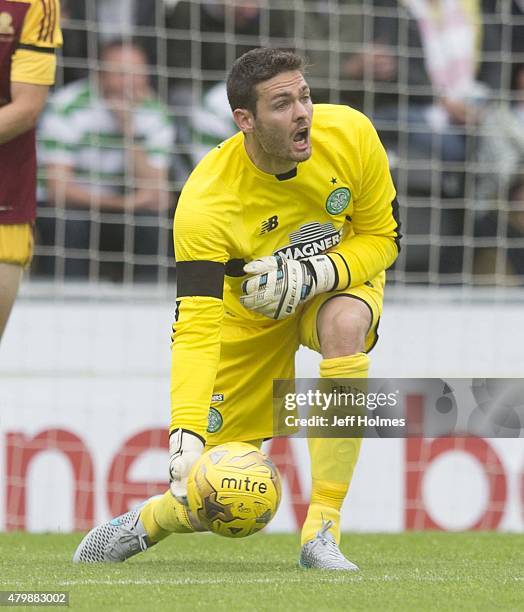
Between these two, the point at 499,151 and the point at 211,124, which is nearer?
the point at 211,124

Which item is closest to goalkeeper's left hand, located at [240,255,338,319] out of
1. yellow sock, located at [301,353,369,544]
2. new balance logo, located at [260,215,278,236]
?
new balance logo, located at [260,215,278,236]

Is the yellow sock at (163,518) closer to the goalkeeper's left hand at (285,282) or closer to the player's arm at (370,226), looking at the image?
the goalkeeper's left hand at (285,282)

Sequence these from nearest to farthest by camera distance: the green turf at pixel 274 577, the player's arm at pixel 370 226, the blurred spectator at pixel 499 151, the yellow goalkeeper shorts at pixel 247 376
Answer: the green turf at pixel 274 577
the player's arm at pixel 370 226
the yellow goalkeeper shorts at pixel 247 376
the blurred spectator at pixel 499 151

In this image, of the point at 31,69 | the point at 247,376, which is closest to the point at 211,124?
the point at 31,69

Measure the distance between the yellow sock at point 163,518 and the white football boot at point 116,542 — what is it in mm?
31

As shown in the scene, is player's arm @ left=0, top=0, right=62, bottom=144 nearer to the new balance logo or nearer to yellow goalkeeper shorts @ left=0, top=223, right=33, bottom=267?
yellow goalkeeper shorts @ left=0, top=223, right=33, bottom=267

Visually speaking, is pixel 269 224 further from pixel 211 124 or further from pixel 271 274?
pixel 211 124

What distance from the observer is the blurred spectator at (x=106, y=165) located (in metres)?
8.71

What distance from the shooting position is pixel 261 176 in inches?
187

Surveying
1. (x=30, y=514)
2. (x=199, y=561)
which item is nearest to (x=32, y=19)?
(x=199, y=561)

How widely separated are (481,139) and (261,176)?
476 cm

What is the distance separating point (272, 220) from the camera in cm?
483

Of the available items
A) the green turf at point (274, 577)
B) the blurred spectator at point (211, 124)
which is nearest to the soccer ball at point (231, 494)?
the green turf at point (274, 577)

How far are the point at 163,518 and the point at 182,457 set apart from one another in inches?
25.1
